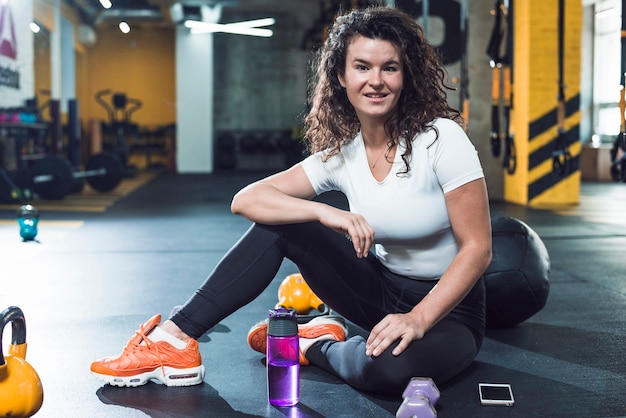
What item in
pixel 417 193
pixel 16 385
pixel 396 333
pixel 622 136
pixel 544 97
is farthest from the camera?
pixel 544 97

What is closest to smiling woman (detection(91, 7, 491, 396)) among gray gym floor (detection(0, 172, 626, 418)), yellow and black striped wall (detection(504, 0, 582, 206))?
gray gym floor (detection(0, 172, 626, 418))

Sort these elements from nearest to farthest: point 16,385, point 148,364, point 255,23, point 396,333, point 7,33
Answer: point 16,385, point 396,333, point 148,364, point 7,33, point 255,23

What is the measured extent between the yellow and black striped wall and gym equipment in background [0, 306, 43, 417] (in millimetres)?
6124

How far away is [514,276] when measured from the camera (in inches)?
89.6

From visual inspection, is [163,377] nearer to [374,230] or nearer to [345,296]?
[345,296]

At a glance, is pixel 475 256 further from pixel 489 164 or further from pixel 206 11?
pixel 206 11

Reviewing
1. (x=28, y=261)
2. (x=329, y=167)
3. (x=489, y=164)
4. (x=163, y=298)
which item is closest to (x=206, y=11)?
(x=489, y=164)

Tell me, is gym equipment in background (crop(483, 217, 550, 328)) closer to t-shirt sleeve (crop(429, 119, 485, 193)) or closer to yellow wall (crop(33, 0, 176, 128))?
t-shirt sleeve (crop(429, 119, 485, 193))

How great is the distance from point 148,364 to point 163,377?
51 millimetres

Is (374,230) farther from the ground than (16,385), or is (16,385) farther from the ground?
(374,230)

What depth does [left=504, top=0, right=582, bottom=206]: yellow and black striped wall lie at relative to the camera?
6.95 meters

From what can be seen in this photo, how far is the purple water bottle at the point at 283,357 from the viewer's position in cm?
163

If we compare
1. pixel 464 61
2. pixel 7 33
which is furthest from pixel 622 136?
pixel 7 33

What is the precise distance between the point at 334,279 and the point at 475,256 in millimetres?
363
